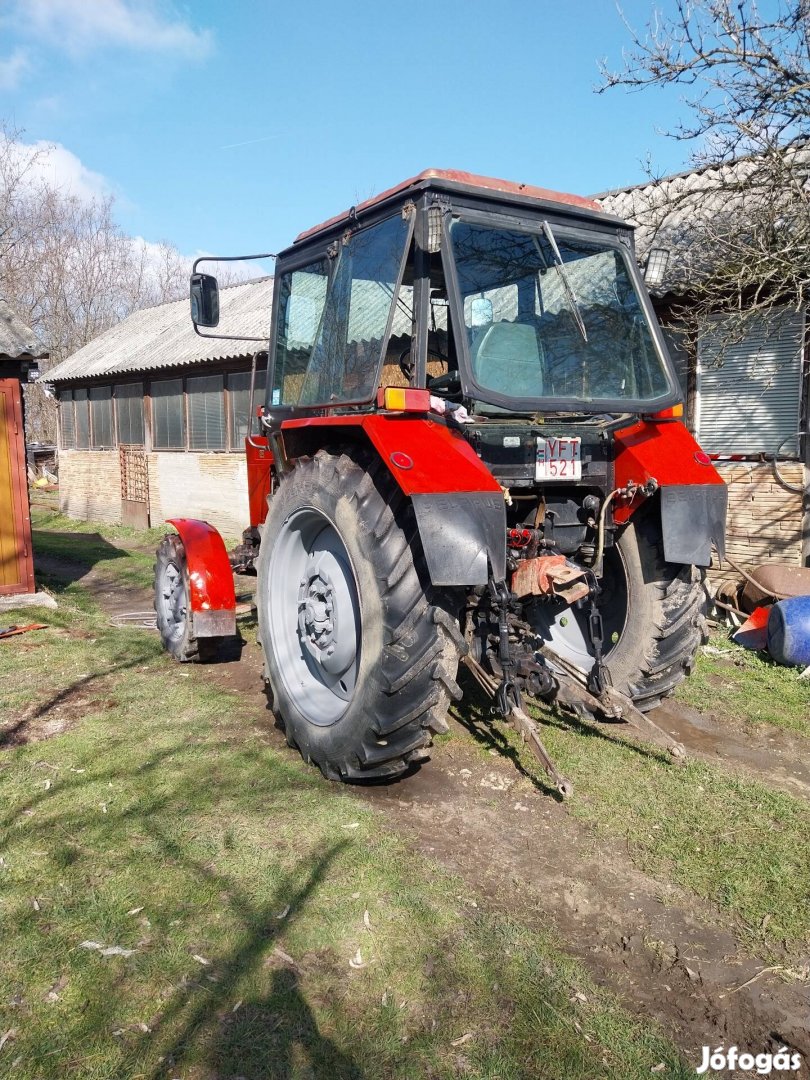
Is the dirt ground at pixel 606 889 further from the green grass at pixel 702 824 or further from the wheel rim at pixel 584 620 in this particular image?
the wheel rim at pixel 584 620

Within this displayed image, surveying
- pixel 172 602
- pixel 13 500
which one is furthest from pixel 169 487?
pixel 172 602

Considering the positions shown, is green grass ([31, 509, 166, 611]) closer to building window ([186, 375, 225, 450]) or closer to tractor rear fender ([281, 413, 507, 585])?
building window ([186, 375, 225, 450])

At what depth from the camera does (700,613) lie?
4.20m

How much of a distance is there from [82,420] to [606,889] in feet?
63.9

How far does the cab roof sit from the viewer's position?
3.54 meters

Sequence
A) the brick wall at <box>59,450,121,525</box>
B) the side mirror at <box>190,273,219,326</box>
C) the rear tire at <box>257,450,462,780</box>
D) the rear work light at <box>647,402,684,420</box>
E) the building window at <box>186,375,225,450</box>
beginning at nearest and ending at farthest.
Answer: the rear tire at <box>257,450,462,780</box>, the rear work light at <box>647,402,684,420</box>, the side mirror at <box>190,273,219,326</box>, the building window at <box>186,375,225,450</box>, the brick wall at <box>59,450,121,525</box>

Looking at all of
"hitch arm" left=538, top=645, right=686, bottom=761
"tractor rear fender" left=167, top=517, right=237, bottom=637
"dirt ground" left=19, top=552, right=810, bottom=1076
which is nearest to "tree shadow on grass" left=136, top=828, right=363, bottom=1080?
"dirt ground" left=19, top=552, right=810, bottom=1076

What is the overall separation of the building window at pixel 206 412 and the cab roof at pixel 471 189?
35.6 feet

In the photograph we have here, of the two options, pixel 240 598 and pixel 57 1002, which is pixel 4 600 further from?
pixel 57 1002

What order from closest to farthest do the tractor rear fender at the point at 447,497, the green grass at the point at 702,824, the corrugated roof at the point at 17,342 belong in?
the green grass at the point at 702,824
the tractor rear fender at the point at 447,497
the corrugated roof at the point at 17,342

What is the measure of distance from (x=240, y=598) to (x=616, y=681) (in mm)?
3974

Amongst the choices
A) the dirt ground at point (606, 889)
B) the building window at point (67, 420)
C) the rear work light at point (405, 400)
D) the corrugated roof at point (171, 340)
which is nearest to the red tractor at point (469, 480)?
the rear work light at point (405, 400)

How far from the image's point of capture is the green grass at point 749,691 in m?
4.91

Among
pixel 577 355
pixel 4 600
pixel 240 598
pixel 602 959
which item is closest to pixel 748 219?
pixel 577 355
